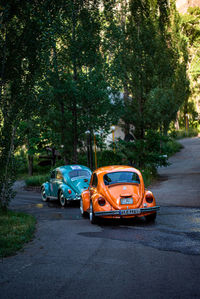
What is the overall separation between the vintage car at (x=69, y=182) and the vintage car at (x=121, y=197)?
521 cm

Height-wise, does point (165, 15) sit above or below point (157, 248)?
above

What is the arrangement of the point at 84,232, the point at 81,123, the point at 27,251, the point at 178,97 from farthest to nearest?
the point at 178,97, the point at 81,123, the point at 84,232, the point at 27,251

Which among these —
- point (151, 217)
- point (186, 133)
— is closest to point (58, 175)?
point (151, 217)

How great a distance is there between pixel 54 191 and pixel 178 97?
21.0 meters

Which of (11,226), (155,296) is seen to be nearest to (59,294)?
(155,296)

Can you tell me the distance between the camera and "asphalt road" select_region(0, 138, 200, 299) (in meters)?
5.16

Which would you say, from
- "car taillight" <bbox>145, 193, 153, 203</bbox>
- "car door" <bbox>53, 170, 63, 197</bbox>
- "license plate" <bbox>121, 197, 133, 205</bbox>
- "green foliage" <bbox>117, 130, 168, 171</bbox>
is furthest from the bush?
"license plate" <bbox>121, 197, 133, 205</bbox>

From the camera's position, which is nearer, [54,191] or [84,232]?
[84,232]

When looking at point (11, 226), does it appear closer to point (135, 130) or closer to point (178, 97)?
point (135, 130)

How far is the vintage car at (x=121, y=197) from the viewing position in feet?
35.3

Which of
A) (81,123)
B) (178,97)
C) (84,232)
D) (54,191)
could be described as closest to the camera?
(84,232)

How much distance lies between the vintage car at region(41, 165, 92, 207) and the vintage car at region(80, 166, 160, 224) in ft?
17.1

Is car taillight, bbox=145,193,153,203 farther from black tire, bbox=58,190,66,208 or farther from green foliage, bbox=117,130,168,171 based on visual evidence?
green foliage, bbox=117,130,168,171

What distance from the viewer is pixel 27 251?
8070mm
